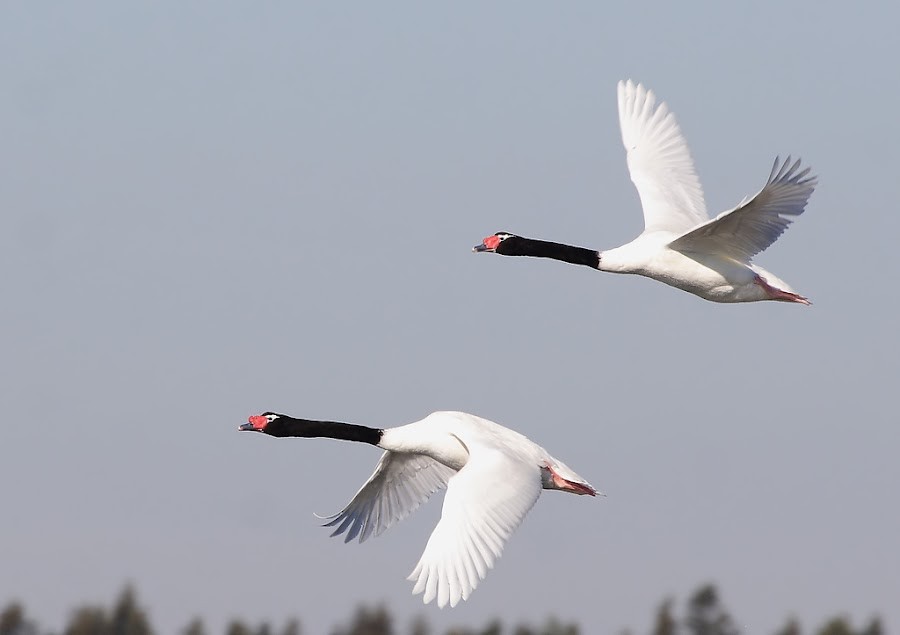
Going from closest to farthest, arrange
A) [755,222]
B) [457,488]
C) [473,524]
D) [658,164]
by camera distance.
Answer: [473,524] < [457,488] < [755,222] < [658,164]

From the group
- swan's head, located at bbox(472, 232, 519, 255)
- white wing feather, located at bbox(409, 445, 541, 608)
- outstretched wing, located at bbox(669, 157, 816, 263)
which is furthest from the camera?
swan's head, located at bbox(472, 232, 519, 255)

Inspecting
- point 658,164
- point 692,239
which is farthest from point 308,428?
point 658,164

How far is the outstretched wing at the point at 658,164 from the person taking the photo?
23.6m

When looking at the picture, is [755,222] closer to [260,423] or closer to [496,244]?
[496,244]

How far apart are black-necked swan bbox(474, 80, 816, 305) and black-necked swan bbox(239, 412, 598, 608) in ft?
9.19

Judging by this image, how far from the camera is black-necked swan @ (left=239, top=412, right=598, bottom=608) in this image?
16922 mm

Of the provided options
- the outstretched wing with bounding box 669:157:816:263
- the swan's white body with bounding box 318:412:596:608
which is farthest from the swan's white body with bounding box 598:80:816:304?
the swan's white body with bounding box 318:412:596:608

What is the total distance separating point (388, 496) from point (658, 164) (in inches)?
241

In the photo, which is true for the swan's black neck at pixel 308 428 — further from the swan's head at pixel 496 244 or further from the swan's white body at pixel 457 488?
the swan's head at pixel 496 244

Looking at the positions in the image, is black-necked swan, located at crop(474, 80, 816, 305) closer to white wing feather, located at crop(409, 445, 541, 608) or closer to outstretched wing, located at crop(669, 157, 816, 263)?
outstretched wing, located at crop(669, 157, 816, 263)

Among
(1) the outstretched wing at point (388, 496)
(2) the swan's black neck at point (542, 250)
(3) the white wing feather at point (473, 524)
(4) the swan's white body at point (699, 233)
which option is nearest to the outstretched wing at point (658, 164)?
(4) the swan's white body at point (699, 233)

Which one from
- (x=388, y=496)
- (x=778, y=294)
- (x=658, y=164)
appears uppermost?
(x=658, y=164)

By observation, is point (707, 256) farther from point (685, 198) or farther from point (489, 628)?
point (489, 628)

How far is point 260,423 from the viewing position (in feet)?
72.2
